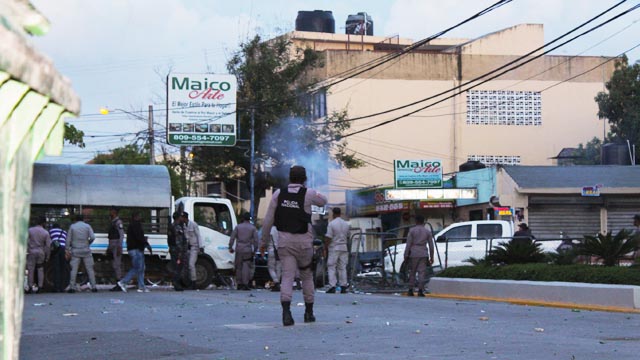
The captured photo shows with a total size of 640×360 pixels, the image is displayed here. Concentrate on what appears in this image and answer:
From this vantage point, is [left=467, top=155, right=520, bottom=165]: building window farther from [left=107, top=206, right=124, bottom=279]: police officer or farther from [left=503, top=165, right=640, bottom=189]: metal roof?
[left=107, top=206, right=124, bottom=279]: police officer

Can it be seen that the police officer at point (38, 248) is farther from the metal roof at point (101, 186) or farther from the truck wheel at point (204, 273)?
the truck wheel at point (204, 273)

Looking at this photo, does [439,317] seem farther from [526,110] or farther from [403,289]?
[526,110]

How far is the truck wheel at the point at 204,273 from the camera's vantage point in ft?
83.2

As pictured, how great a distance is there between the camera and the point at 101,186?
25359mm

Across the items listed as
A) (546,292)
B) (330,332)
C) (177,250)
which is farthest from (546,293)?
(177,250)

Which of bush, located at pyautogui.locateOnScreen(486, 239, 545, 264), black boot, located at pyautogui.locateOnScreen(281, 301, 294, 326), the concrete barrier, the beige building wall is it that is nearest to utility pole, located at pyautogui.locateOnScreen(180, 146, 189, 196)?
the beige building wall

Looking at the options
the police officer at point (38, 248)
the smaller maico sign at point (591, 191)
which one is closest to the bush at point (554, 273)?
the police officer at point (38, 248)

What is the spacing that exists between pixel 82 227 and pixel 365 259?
7.37 metres

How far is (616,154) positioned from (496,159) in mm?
9365

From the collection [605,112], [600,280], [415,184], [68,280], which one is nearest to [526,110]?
[605,112]

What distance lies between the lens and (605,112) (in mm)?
48531

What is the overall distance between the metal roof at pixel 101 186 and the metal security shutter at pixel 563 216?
1752cm

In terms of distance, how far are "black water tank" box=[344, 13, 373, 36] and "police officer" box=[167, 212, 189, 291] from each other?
40319 millimetres

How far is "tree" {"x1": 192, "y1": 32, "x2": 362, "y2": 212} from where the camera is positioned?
45094 millimetres
